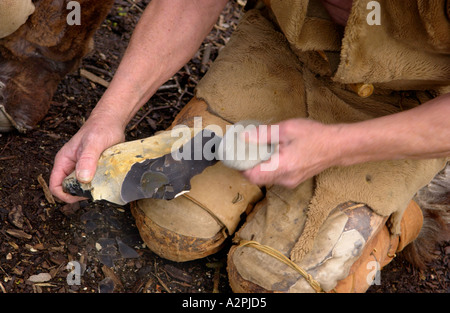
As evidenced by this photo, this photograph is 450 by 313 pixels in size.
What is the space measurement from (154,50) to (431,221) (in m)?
1.32

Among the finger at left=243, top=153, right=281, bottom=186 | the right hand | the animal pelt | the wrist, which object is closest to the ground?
the animal pelt

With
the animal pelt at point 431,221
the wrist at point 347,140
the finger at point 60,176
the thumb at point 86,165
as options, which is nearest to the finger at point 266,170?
the wrist at point 347,140

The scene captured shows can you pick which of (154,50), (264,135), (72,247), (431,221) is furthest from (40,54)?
(431,221)

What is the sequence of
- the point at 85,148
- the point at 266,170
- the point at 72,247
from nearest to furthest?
the point at 266,170 → the point at 85,148 → the point at 72,247

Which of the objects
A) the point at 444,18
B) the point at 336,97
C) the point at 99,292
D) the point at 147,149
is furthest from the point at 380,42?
the point at 99,292

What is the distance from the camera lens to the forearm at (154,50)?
62.5 inches

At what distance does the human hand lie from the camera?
129 cm

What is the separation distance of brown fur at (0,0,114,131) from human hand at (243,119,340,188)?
0.95 meters

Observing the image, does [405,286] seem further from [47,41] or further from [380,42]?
[47,41]

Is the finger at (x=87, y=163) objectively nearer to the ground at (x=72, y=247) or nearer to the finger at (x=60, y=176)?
the finger at (x=60, y=176)

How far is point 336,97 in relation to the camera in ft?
5.56

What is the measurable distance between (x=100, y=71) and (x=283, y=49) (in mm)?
899

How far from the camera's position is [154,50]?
64.8 inches

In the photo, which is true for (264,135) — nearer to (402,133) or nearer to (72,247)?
(402,133)
